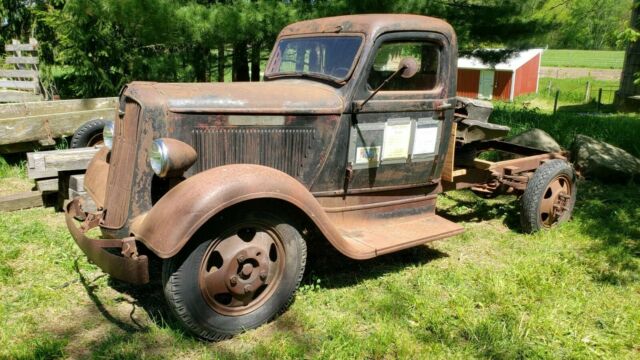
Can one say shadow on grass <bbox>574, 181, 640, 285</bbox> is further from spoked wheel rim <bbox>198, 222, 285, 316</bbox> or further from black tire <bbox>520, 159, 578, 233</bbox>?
spoked wheel rim <bbox>198, 222, 285, 316</bbox>

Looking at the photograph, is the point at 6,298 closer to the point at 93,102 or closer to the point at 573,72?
the point at 93,102

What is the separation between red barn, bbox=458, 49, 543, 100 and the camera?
27.0 metres

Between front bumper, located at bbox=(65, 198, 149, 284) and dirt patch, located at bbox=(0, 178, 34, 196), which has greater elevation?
front bumper, located at bbox=(65, 198, 149, 284)

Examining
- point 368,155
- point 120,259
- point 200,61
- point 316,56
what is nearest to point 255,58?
point 200,61

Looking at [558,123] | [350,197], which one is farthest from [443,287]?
[558,123]

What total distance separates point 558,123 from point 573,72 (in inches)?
1097

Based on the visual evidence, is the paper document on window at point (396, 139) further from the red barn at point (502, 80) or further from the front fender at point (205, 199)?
the red barn at point (502, 80)

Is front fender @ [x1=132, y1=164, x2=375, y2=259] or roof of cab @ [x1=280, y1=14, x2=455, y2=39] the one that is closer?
front fender @ [x1=132, y1=164, x2=375, y2=259]

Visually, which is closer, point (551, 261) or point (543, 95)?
point (551, 261)

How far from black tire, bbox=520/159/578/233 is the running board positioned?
1.07 meters

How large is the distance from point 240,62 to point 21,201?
409 cm

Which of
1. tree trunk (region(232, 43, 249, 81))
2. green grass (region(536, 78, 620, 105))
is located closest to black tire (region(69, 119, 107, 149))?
tree trunk (region(232, 43, 249, 81))

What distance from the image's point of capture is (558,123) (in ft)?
29.7

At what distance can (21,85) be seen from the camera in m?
9.44
